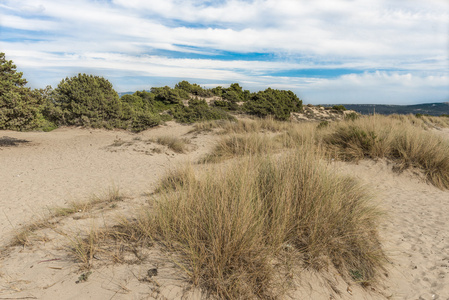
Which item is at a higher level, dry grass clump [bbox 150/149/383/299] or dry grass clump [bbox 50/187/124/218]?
dry grass clump [bbox 150/149/383/299]

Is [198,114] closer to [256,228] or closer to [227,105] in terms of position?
[227,105]

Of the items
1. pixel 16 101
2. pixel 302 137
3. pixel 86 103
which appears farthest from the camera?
pixel 86 103

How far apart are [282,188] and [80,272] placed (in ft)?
7.51

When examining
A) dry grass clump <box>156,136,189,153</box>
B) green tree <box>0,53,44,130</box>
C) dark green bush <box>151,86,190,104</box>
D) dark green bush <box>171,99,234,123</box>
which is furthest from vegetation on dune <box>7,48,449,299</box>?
dark green bush <box>151,86,190,104</box>

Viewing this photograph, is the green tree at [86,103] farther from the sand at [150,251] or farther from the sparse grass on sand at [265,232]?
the sparse grass on sand at [265,232]

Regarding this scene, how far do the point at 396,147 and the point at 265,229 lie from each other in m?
6.32

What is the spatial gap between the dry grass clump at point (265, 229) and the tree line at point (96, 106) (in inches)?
415

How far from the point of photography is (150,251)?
2.64m

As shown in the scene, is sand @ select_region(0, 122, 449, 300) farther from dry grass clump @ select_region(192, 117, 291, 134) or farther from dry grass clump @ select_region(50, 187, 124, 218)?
dry grass clump @ select_region(192, 117, 291, 134)

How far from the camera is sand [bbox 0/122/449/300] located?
226 cm

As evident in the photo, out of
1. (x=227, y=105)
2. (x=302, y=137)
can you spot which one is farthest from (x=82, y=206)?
(x=227, y=105)

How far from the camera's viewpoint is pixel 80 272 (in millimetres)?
2400

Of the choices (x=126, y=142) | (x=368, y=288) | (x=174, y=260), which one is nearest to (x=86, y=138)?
(x=126, y=142)

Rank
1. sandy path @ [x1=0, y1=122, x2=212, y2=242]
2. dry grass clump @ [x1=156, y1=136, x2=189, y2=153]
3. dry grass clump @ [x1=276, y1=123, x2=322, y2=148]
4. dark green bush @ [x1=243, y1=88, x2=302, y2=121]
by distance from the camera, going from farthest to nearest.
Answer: dark green bush @ [x1=243, y1=88, x2=302, y2=121], dry grass clump @ [x1=156, y1=136, x2=189, y2=153], sandy path @ [x1=0, y1=122, x2=212, y2=242], dry grass clump @ [x1=276, y1=123, x2=322, y2=148]
